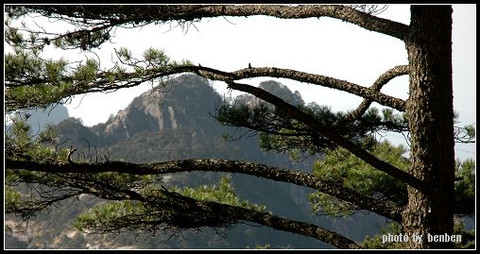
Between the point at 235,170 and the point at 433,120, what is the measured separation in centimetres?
121

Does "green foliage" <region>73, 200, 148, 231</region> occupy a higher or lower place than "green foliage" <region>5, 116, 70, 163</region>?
lower

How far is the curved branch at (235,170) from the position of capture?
10.4 feet

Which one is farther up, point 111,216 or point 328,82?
point 328,82

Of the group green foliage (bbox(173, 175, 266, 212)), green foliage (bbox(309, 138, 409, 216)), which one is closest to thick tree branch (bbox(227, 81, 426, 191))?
green foliage (bbox(173, 175, 266, 212))

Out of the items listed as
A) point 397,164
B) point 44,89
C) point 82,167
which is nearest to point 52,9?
point 44,89

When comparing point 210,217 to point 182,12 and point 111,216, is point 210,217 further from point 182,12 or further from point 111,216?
point 182,12

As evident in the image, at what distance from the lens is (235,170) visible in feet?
11.2

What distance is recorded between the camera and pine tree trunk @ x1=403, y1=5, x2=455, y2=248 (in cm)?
296

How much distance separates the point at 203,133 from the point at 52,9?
94.3 meters

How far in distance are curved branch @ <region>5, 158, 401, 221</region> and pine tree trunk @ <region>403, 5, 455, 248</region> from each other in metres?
0.23

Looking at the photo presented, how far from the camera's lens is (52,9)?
142 inches

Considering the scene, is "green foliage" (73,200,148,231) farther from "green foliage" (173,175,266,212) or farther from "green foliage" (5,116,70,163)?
"green foliage" (5,116,70,163)

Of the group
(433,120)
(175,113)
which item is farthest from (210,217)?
(175,113)

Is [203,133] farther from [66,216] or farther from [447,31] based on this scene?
[447,31]
